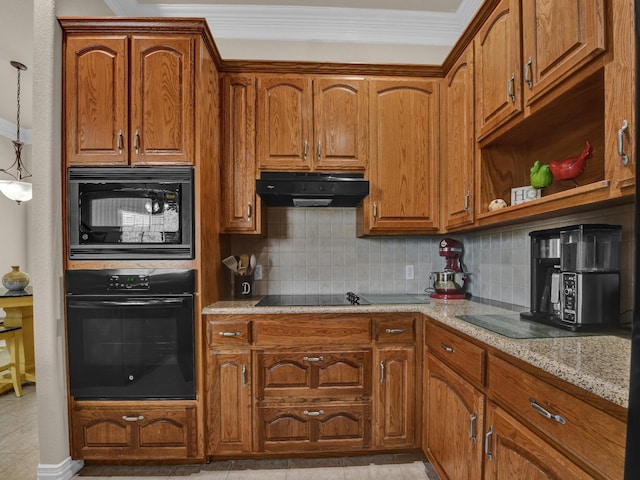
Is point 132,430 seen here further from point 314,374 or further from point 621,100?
point 621,100

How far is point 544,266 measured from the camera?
1.53 metres

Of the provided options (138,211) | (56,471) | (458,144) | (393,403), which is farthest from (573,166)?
(56,471)

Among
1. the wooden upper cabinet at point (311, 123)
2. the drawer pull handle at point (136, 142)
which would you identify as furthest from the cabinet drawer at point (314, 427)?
the drawer pull handle at point (136, 142)

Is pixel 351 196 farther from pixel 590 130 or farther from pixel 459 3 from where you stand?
pixel 459 3

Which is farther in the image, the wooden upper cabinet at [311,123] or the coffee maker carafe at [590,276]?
the wooden upper cabinet at [311,123]

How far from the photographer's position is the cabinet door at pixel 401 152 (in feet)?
7.66

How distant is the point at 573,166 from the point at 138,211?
2.19m

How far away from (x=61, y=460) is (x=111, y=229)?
1.30 metres

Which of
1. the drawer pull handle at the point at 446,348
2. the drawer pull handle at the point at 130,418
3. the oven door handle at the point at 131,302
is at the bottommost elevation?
the drawer pull handle at the point at 130,418

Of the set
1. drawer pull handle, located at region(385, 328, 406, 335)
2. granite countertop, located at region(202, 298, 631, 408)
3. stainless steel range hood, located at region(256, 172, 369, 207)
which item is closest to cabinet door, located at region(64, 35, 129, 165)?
stainless steel range hood, located at region(256, 172, 369, 207)

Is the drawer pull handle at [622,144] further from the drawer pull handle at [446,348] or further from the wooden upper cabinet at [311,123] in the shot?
the wooden upper cabinet at [311,123]

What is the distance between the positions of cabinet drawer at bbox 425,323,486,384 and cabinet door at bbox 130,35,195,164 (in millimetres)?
1689

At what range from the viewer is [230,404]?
1.95m

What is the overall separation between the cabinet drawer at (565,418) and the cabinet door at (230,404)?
4.45 feet
